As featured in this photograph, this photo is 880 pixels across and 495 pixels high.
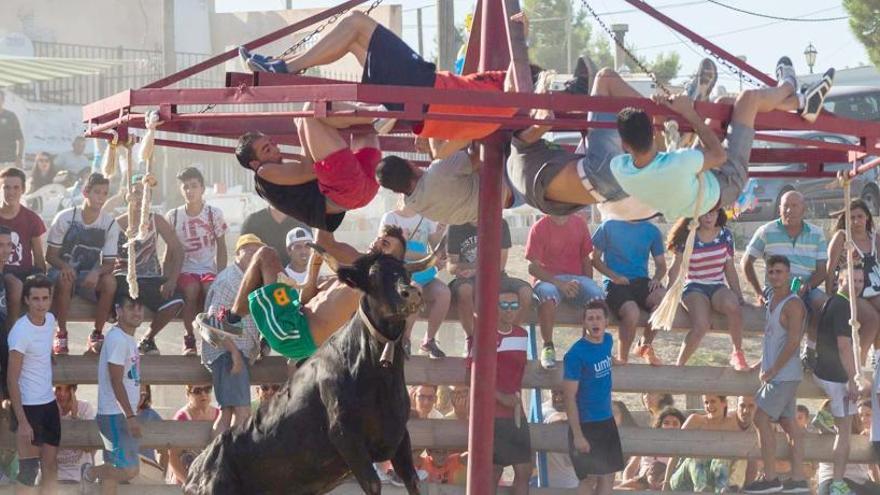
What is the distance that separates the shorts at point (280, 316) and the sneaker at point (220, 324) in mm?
1048

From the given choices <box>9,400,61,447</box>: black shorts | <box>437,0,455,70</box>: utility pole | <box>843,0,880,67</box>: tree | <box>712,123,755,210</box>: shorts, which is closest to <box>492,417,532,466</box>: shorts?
<box>9,400,61,447</box>: black shorts

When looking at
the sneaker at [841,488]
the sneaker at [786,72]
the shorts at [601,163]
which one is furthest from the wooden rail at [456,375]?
the sneaker at [786,72]

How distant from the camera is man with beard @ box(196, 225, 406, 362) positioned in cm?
779

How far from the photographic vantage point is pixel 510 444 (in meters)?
10.2

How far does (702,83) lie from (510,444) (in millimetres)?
4050

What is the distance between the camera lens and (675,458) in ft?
36.4

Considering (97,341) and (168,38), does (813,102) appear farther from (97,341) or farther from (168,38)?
(168,38)

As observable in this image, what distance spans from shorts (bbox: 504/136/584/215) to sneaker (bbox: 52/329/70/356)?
4384mm

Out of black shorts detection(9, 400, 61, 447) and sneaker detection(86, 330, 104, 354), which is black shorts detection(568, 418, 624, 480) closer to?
sneaker detection(86, 330, 104, 354)

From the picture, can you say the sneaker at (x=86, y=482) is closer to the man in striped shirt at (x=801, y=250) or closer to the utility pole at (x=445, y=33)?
the man in striped shirt at (x=801, y=250)

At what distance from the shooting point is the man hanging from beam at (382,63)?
679cm

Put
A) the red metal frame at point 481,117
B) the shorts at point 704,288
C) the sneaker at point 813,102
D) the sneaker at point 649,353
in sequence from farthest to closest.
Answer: the sneaker at point 649,353, the shorts at point 704,288, the sneaker at point 813,102, the red metal frame at point 481,117

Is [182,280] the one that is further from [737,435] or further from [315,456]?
[737,435]

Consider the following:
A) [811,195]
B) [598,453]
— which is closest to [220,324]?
[598,453]
